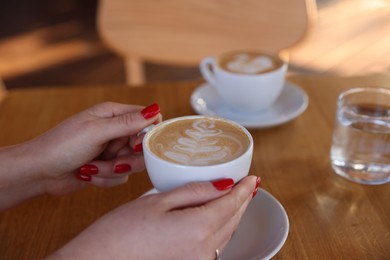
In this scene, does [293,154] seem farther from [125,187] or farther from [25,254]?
[25,254]

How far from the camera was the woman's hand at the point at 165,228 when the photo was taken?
1.78ft

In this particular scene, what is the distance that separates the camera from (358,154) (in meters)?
0.80

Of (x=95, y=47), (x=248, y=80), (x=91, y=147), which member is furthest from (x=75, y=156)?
(x=95, y=47)

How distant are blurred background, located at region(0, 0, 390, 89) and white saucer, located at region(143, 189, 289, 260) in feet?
5.79

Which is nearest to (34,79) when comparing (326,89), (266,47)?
(266,47)

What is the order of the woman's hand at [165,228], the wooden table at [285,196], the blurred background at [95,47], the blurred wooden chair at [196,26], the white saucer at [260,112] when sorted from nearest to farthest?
the woman's hand at [165,228] → the wooden table at [285,196] → the white saucer at [260,112] → the blurred wooden chair at [196,26] → the blurred background at [95,47]

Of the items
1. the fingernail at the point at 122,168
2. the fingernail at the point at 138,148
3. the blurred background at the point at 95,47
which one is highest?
the fingernail at the point at 138,148

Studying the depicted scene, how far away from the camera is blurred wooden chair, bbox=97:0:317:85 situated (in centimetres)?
139

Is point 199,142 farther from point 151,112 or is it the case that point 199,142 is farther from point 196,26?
point 196,26

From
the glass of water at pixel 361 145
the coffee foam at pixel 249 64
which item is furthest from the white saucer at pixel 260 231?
the coffee foam at pixel 249 64

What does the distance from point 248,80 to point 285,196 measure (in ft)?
0.81

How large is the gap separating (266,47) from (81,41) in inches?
70.7

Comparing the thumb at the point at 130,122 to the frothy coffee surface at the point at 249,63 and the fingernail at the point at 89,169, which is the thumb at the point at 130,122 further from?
the frothy coffee surface at the point at 249,63

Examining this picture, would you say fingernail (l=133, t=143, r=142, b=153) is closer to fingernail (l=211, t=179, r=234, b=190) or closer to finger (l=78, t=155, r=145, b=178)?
finger (l=78, t=155, r=145, b=178)
